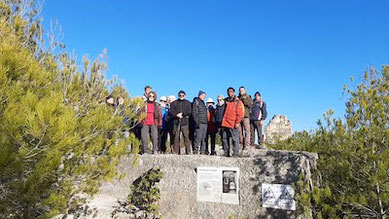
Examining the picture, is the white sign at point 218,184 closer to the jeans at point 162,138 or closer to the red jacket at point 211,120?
the red jacket at point 211,120

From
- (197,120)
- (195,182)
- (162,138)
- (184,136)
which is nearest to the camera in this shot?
(195,182)

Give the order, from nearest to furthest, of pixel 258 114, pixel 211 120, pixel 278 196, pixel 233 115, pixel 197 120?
pixel 278 196 → pixel 233 115 → pixel 197 120 → pixel 211 120 → pixel 258 114

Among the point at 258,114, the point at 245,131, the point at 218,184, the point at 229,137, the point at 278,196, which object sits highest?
the point at 258,114

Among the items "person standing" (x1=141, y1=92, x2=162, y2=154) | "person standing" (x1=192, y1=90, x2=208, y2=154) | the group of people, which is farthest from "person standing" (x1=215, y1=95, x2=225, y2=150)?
"person standing" (x1=141, y1=92, x2=162, y2=154)

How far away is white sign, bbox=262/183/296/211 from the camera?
4477mm

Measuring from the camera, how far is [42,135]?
2510mm

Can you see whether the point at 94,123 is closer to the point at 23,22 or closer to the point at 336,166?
the point at 23,22

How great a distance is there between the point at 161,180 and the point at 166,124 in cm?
211

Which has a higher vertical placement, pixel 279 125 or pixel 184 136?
pixel 279 125

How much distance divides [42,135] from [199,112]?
4550 millimetres

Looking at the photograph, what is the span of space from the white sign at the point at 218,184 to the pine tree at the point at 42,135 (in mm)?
1358

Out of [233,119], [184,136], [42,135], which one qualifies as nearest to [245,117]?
[233,119]

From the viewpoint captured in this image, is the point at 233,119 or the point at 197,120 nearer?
the point at 233,119

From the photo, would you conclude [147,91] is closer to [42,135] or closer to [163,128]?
[163,128]
